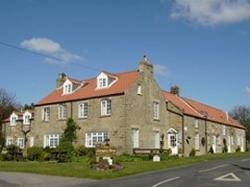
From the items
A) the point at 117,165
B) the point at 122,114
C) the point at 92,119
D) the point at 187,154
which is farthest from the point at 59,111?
the point at 117,165

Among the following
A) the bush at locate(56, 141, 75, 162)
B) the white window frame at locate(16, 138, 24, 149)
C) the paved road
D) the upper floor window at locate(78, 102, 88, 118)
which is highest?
the upper floor window at locate(78, 102, 88, 118)

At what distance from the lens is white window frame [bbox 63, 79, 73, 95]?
53.2 meters

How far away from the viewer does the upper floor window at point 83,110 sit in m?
48.8

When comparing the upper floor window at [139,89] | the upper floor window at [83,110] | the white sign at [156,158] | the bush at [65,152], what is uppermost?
the upper floor window at [139,89]

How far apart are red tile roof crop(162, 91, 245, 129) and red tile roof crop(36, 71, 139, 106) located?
26.5 ft

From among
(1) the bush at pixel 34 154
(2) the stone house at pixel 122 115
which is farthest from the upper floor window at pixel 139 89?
(1) the bush at pixel 34 154

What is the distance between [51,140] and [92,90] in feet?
26.6

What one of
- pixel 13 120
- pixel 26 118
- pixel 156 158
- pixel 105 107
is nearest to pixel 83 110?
pixel 105 107

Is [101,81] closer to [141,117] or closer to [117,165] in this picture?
[141,117]

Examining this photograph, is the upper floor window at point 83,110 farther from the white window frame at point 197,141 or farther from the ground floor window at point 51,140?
the white window frame at point 197,141

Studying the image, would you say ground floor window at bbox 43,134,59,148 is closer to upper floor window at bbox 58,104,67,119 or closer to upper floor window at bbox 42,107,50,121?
upper floor window at bbox 42,107,50,121

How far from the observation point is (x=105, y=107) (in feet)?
154

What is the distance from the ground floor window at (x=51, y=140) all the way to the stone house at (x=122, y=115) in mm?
93

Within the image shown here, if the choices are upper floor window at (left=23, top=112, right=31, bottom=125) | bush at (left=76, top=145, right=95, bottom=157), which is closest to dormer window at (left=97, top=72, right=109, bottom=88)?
bush at (left=76, top=145, right=95, bottom=157)
